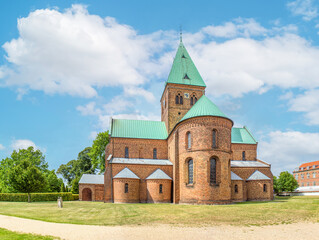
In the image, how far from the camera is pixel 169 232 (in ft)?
37.2

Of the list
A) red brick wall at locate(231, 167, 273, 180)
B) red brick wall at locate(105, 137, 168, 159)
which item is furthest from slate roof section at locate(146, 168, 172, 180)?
red brick wall at locate(231, 167, 273, 180)

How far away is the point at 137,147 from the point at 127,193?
25.5ft

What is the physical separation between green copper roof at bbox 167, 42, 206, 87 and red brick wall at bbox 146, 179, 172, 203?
1634cm

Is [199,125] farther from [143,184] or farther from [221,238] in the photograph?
[221,238]

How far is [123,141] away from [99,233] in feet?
91.1

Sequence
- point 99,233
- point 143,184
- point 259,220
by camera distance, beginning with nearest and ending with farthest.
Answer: point 99,233, point 259,220, point 143,184

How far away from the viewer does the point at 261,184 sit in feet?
117

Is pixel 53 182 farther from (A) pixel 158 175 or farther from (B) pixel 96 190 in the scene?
(A) pixel 158 175

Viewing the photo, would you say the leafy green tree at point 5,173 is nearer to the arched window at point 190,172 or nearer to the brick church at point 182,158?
the brick church at point 182,158

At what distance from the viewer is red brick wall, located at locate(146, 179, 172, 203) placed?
32.6 meters

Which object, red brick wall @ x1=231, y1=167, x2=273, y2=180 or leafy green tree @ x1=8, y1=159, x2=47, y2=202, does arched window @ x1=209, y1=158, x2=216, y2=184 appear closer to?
red brick wall @ x1=231, y1=167, x2=273, y2=180

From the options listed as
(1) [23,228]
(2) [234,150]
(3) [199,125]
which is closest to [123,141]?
(3) [199,125]

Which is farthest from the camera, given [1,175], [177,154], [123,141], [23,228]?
[1,175]

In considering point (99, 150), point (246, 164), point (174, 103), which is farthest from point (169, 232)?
point (99, 150)
